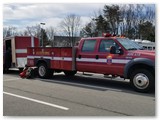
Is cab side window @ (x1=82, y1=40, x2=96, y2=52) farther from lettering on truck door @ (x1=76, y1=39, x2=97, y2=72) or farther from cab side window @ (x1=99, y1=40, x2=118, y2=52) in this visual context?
cab side window @ (x1=99, y1=40, x2=118, y2=52)

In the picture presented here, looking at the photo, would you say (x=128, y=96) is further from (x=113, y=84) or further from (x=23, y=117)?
(x=23, y=117)

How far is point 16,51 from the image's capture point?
14.9 metres

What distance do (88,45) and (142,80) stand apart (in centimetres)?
292

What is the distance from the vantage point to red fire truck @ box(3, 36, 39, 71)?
48.8ft

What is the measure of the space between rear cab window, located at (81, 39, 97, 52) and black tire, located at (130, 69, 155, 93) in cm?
218

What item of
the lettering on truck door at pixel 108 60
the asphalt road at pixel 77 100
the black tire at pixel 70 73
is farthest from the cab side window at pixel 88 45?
the black tire at pixel 70 73

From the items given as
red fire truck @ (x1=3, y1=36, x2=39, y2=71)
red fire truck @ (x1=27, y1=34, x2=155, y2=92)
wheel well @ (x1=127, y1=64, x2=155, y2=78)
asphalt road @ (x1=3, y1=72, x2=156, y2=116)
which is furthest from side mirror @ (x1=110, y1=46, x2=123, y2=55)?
red fire truck @ (x1=3, y1=36, x2=39, y2=71)

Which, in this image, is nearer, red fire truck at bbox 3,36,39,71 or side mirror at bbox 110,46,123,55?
side mirror at bbox 110,46,123,55

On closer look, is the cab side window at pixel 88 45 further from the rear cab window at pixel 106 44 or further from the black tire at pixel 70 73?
the black tire at pixel 70 73

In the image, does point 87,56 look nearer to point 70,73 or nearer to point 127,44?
point 127,44

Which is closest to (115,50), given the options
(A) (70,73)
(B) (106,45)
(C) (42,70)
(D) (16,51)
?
(B) (106,45)

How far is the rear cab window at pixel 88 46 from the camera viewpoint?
1020cm

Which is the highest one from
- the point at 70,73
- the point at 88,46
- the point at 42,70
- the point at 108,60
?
the point at 88,46

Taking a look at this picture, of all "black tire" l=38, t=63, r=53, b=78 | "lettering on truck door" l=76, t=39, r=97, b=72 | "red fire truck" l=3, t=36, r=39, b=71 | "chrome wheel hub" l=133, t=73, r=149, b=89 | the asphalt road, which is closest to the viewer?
the asphalt road
